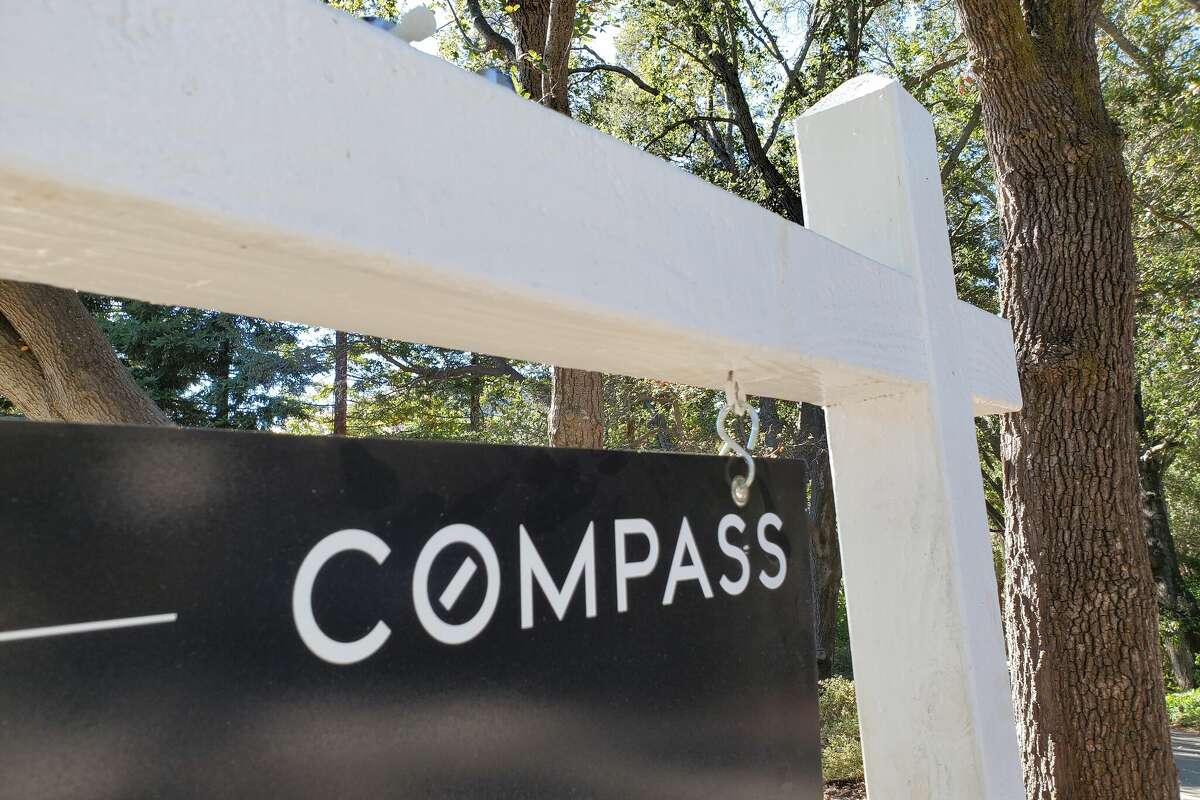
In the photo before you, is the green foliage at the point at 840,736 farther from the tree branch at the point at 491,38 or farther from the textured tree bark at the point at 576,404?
the tree branch at the point at 491,38

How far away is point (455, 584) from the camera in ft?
2.52

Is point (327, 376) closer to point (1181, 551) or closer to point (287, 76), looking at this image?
point (287, 76)

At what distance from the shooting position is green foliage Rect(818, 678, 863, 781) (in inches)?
279

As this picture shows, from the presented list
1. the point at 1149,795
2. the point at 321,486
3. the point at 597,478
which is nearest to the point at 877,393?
the point at 597,478

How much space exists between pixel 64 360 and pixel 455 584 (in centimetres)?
507

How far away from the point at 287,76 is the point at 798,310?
2.18 ft

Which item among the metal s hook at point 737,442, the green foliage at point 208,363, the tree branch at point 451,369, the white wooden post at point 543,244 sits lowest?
the metal s hook at point 737,442

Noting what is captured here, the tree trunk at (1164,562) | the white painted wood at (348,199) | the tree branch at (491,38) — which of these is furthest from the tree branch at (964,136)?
the white painted wood at (348,199)

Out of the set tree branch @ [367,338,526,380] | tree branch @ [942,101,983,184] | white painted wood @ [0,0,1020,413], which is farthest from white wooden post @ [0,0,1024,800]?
tree branch @ [367,338,526,380]

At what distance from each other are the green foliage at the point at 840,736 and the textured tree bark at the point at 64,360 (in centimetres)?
469

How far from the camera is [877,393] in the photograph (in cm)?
134

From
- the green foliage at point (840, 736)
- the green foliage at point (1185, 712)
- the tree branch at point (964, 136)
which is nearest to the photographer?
the green foliage at point (840, 736)

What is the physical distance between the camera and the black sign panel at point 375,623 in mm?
548

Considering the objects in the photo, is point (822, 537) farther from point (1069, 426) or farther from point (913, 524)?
point (913, 524)
